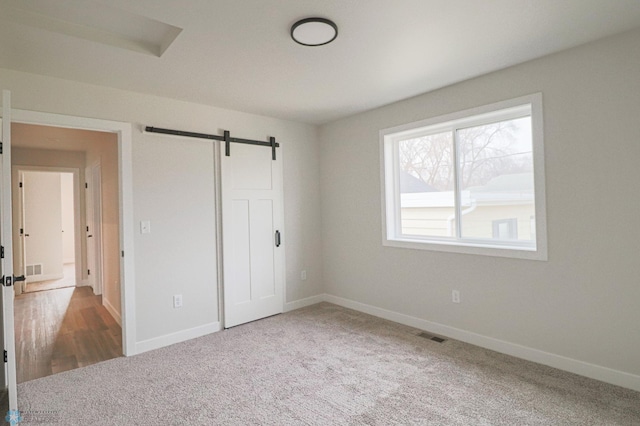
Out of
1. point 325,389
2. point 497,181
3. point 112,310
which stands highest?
point 497,181

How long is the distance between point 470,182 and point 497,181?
0.84ft

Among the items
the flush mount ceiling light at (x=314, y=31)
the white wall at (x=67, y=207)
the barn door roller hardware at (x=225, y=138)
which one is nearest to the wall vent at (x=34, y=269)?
the white wall at (x=67, y=207)

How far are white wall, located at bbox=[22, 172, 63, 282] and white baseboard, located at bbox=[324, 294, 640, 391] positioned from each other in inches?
250

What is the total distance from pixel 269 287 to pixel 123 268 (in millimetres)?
1649

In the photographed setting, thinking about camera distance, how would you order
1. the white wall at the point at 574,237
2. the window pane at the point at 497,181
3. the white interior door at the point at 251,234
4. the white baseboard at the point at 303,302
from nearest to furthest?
the white wall at the point at 574,237, the window pane at the point at 497,181, the white interior door at the point at 251,234, the white baseboard at the point at 303,302

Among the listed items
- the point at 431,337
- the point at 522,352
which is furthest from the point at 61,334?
the point at 522,352

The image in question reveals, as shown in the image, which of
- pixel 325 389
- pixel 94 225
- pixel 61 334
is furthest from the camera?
pixel 94 225

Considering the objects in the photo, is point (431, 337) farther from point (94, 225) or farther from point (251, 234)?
point (94, 225)

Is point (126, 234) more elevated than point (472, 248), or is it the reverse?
point (126, 234)

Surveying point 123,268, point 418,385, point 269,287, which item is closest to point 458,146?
point 418,385

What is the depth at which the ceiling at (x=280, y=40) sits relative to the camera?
194 centimetres

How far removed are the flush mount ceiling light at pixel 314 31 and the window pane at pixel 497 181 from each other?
1.79 meters

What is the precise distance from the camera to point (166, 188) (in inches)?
133

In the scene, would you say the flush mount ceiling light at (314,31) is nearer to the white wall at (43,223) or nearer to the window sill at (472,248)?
the window sill at (472,248)
